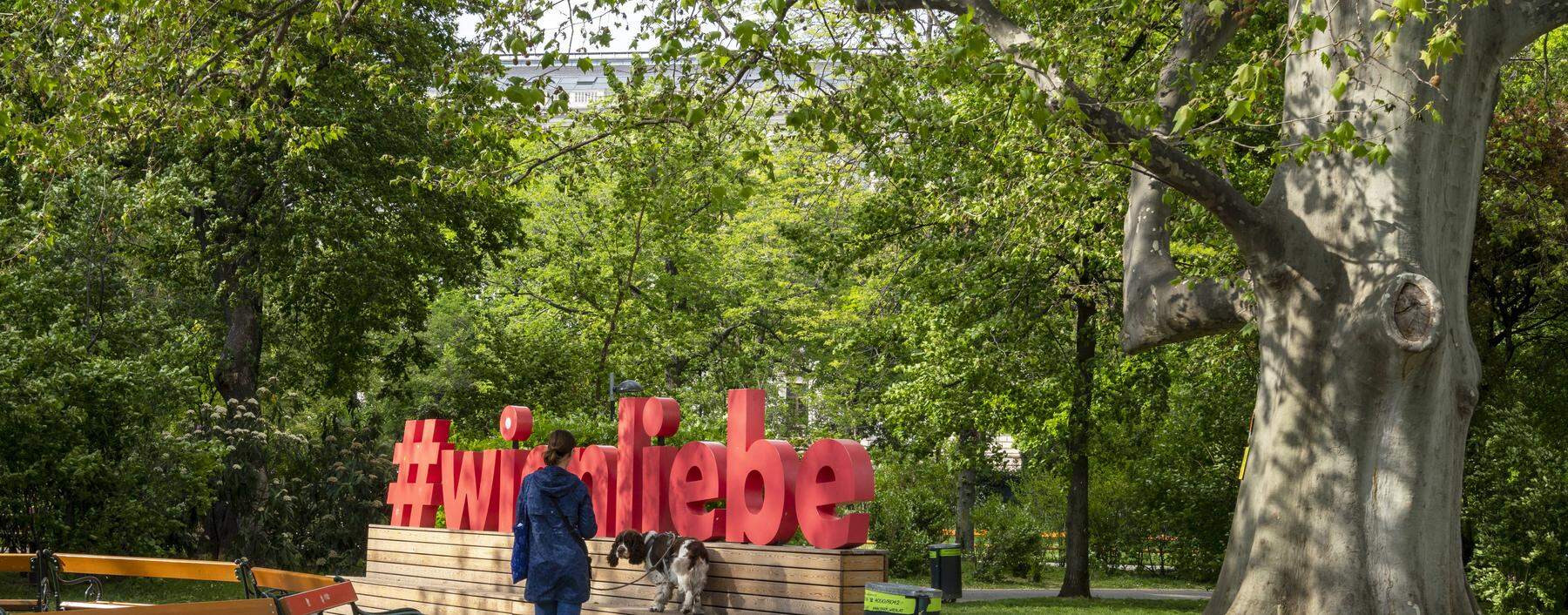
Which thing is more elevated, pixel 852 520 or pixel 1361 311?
pixel 1361 311

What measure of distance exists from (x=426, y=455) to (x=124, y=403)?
15.6 feet

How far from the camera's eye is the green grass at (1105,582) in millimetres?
24516

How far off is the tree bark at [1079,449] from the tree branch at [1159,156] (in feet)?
33.2

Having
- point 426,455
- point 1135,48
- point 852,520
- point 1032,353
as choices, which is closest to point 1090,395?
point 1032,353

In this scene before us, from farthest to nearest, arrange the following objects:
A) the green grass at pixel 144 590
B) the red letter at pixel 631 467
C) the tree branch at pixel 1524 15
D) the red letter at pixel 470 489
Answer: the green grass at pixel 144 590 < the red letter at pixel 470 489 < the red letter at pixel 631 467 < the tree branch at pixel 1524 15

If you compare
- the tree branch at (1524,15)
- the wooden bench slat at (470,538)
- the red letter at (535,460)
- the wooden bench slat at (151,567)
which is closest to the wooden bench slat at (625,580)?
the wooden bench slat at (470,538)

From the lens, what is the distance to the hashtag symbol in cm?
1379

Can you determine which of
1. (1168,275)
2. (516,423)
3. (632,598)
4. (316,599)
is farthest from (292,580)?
(1168,275)

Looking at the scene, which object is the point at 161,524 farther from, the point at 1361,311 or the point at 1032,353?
the point at 1361,311

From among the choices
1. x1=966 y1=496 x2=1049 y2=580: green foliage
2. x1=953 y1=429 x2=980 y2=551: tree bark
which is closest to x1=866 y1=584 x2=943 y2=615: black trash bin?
x1=953 y1=429 x2=980 y2=551: tree bark

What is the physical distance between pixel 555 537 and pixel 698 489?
2.42 meters

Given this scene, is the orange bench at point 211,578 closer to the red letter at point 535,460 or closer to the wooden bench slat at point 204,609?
the wooden bench slat at point 204,609

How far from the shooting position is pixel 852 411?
32812mm

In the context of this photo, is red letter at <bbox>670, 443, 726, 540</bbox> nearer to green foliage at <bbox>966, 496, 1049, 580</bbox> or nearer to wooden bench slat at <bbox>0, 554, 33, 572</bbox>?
wooden bench slat at <bbox>0, 554, 33, 572</bbox>
